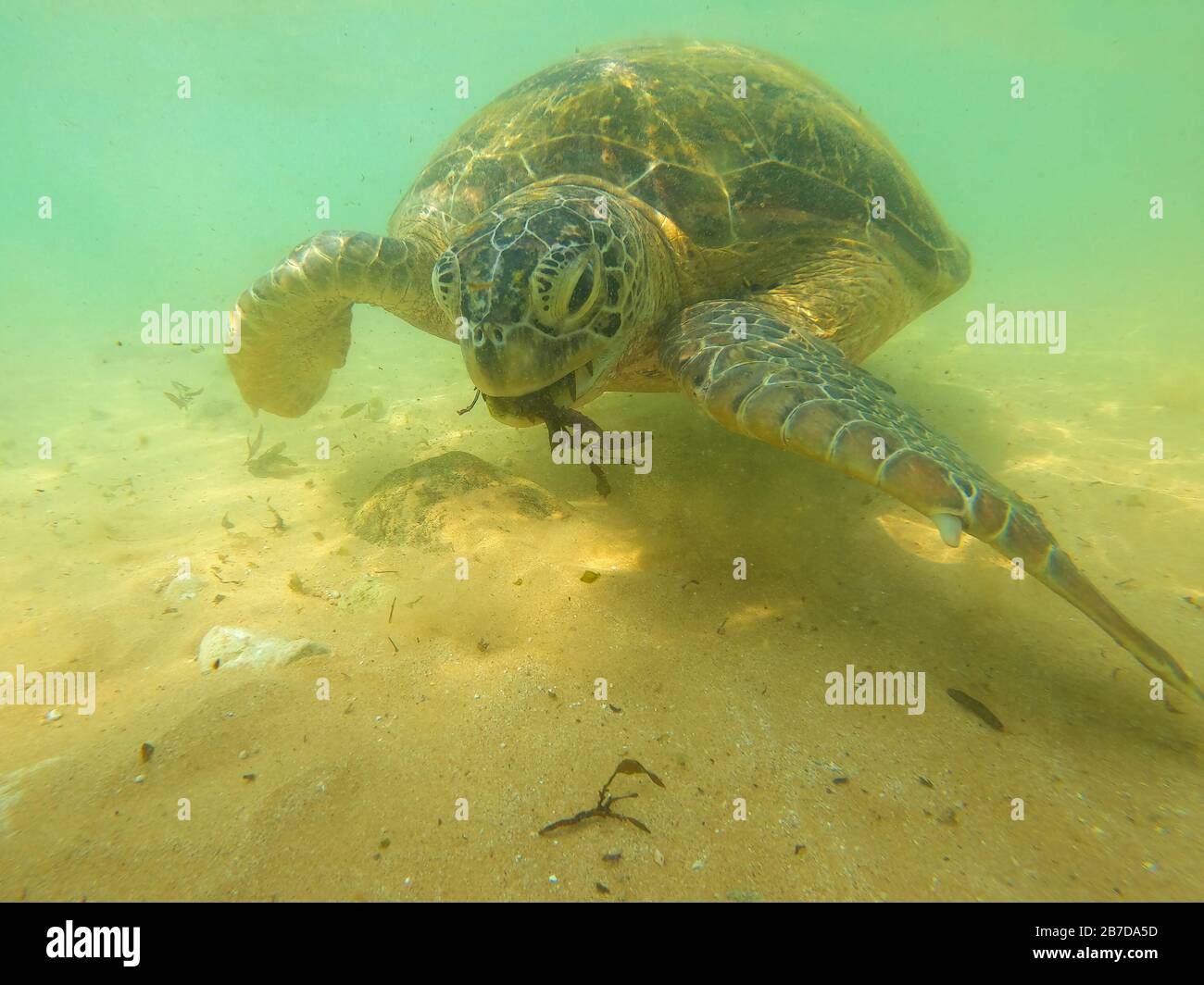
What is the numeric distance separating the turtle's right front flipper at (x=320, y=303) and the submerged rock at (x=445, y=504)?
1.59 m

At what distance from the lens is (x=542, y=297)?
9.66ft

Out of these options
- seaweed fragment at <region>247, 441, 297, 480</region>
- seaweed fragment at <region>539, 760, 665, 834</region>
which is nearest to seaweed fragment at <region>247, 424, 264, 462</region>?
seaweed fragment at <region>247, 441, 297, 480</region>

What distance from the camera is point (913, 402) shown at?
6.57 meters

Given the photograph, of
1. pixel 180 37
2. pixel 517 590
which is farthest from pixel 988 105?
pixel 517 590

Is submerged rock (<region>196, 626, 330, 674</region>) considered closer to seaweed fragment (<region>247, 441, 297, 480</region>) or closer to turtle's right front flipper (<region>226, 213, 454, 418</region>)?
turtle's right front flipper (<region>226, 213, 454, 418</region>)

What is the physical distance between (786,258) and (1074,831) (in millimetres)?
4088

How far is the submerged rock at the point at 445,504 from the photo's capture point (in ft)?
11.8

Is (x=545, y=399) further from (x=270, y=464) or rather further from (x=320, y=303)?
(x=270, y=464)

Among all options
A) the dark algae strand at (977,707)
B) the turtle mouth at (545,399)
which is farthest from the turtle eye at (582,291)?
the dark algae strand at (977,707)

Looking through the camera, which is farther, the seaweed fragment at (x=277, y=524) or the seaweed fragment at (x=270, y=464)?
the seaweed fragment at (x=270, y=464)

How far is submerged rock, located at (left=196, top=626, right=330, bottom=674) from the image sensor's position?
2.59m

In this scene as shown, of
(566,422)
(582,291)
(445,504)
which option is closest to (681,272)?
(582,291)

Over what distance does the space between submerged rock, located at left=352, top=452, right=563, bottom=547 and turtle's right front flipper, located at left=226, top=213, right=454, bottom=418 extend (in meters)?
1.59

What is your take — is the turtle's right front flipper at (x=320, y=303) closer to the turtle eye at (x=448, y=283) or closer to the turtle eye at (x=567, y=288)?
the turtle eye at (x=448, y=283)
